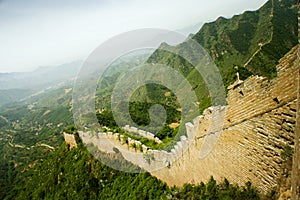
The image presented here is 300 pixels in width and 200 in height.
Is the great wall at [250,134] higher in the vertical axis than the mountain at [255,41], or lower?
higher

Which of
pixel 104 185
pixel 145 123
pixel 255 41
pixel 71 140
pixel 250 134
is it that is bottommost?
pixel 255 41

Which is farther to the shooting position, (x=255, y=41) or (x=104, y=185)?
(x=255, y=41)

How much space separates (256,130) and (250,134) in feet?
0.64

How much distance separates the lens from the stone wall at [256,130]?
142 inches

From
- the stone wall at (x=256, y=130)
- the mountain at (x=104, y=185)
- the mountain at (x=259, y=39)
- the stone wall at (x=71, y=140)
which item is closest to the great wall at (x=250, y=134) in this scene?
the stone wall at (x=256, y=130)

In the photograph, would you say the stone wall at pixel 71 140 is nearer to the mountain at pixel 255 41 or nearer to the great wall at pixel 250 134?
the great wall at pixel 250 134

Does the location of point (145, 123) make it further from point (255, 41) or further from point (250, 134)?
point (255, 41)

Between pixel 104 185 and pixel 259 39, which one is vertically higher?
pixel 104 185

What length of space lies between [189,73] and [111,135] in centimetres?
5493

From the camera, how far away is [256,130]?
14.4 ft

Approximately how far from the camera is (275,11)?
62031mm

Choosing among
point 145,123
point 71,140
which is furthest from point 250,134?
point 71,140

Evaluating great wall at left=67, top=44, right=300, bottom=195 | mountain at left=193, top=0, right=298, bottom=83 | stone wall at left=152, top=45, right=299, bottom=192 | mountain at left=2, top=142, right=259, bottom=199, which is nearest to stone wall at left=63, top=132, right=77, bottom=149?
mountain at left=2, top=142, right=259, bottom=199

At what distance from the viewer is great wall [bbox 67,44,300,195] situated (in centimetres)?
363
